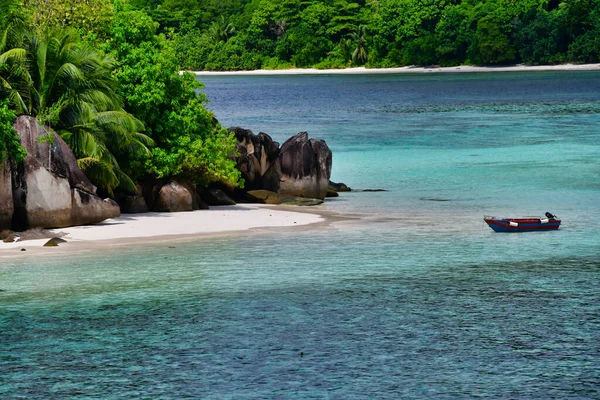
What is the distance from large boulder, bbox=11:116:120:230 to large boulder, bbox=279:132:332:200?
12129 mm

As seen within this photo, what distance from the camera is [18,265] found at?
25.5m

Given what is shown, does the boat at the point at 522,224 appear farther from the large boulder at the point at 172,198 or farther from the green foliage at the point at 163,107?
the large boulder at the point at 172,198

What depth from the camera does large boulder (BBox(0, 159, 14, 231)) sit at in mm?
29266

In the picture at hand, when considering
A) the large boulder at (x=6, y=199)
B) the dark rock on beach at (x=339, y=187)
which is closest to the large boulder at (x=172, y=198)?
the large boulder at (x=6, y=199)

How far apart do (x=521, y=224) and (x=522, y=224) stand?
0.10ft

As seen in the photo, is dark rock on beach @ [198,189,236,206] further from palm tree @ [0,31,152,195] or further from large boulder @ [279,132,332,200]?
palm tree @ [0,31,152,195]

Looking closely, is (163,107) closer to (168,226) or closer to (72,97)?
(72,97)

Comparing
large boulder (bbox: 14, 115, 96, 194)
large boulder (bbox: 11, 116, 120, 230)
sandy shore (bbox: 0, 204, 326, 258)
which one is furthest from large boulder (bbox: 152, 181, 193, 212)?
large boulder (bbox: 14, 115, 96, 194)

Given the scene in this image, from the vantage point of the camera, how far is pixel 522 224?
1273 inches

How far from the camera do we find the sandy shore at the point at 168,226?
94.5ft

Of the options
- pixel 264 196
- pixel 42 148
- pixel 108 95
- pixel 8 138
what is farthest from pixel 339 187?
pixel 8 138

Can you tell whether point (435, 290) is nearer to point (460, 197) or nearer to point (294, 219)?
point (294, 219)

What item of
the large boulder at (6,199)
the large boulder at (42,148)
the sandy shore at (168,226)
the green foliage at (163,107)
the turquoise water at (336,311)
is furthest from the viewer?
the green foliage at (163,107)

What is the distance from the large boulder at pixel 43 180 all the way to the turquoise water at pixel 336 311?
12.3ft
